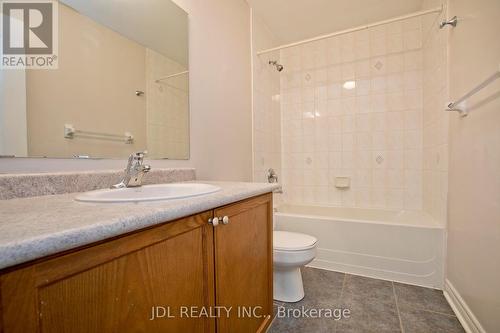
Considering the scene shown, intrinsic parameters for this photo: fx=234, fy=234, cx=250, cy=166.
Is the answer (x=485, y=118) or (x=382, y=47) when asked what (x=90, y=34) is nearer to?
(x=485, y=118)

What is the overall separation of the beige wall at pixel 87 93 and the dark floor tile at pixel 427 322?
1.74 meters

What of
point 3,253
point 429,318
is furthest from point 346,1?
point 3,253

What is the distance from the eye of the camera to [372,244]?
1.89 metres

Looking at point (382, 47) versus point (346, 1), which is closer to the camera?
point (346, 1)

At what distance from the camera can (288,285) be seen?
5.11 feet

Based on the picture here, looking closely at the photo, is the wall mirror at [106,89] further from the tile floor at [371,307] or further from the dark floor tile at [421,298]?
the dark floor tile at [421,298]

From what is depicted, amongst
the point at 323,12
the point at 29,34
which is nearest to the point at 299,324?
the point at 29,34

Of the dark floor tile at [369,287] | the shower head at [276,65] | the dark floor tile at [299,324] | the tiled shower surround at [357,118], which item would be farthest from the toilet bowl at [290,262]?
the shower head at [276,65]

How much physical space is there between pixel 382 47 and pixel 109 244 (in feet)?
9.73

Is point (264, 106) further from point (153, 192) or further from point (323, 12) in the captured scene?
point (153, 192)

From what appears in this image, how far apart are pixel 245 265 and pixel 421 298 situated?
136cm

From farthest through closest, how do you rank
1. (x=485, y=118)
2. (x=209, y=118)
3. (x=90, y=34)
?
(x=209, y=118) → (x=485, y=118) → (x=90, y=34)

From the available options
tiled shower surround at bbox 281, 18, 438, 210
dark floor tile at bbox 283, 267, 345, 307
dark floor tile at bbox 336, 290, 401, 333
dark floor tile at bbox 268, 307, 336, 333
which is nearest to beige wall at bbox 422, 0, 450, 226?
tiled shower surround at bbox 281, 18, 438, 210

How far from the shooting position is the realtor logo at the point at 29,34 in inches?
29.7
